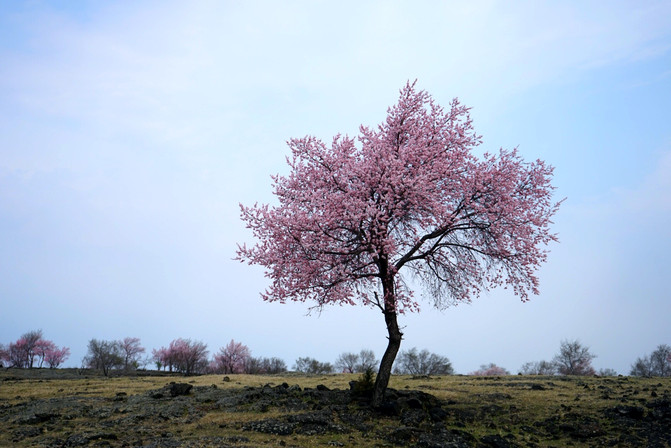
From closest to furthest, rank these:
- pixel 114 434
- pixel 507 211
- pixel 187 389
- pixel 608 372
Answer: pixel 114 434
pixel 507 211
pixel 187 389
pixel 608 372

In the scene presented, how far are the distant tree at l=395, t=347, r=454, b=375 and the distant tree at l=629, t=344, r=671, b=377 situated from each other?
34.9 meters

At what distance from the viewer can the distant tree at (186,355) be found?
241 feet

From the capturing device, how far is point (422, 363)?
83.1m

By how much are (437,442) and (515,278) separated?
1070 centimetres

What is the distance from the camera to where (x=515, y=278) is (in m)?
24.8

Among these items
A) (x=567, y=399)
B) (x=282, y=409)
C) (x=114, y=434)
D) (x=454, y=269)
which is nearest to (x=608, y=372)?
(x=567, y=399)

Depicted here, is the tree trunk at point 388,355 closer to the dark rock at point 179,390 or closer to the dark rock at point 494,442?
the dark rock at point 494,442

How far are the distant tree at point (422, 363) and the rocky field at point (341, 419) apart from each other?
163ft

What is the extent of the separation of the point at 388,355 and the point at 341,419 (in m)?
4.23

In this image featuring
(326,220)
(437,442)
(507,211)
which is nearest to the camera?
(437,442)

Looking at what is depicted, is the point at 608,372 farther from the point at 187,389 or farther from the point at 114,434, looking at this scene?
the point at 114,434

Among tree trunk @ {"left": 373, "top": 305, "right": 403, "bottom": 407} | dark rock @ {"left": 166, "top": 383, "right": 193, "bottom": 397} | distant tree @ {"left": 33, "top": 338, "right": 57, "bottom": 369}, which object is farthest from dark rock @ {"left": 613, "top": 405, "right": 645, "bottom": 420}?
distant tree @ {"left": 33, "top": 338, "right": 57, "bottom": 369}

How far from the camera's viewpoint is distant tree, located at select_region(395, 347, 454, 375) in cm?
7794

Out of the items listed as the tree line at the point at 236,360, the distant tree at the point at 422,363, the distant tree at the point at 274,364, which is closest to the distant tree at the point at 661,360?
the tree line at the point at 236,360
